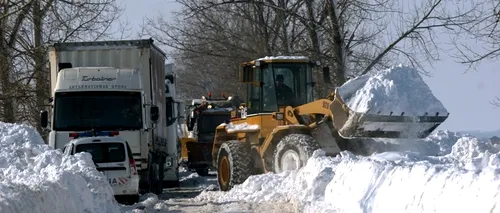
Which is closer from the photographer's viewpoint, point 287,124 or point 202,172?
point 287,124

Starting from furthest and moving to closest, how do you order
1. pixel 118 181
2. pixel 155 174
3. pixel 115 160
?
pixel 155 174 < pixel 115 160 < pixel 118 181

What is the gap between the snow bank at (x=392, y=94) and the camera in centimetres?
1731

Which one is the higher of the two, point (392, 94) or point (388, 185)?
point (392, 94)

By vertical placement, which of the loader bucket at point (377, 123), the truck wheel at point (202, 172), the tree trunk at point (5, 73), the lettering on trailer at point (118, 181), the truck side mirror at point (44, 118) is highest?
the tree trunk at point (5, 73)

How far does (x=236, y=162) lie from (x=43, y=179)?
696 cm

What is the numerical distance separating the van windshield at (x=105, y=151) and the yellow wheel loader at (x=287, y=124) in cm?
243

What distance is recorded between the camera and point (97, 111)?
2206cm

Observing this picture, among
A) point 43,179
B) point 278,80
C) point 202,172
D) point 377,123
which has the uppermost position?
point 278,80

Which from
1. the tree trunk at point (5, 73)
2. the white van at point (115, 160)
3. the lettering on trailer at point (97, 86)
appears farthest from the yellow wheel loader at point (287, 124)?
the tree trunk at point (5, 73)

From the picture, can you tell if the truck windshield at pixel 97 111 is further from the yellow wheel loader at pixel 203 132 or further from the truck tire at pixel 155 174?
the yellow wheel loader at pixel 203 132

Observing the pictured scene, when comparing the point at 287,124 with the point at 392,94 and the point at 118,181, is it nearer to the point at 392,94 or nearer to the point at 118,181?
the point at 392,94

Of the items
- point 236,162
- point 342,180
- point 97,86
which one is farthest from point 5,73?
point 342,180

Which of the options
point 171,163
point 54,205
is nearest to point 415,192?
point 54,205

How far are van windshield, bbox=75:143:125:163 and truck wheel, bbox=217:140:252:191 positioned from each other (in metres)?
2.39
